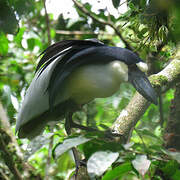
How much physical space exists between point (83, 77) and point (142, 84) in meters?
0.32

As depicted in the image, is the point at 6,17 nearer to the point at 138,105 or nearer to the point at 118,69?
the point at 118,69

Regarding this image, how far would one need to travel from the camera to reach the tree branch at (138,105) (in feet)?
4.70

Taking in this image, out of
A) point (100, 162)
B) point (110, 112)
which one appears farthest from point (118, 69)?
point (100, 162)

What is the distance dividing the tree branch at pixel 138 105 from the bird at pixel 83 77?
149 mm

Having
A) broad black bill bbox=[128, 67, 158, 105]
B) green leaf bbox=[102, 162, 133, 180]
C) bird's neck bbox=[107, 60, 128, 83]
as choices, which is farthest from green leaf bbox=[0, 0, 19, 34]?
green leaf bbox=[102, 162, 133, 180]

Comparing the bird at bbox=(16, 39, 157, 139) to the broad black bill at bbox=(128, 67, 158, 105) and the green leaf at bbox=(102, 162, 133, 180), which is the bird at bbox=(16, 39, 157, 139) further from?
the green leaf at bbox=(102, 162, 133, 180)

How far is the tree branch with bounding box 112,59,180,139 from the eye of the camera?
4.70 ft

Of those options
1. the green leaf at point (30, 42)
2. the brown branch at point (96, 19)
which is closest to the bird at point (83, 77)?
the brown branch at point (96, 19)

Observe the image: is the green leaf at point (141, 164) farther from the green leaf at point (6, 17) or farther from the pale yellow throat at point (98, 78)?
the green leaf at point (6, 17)

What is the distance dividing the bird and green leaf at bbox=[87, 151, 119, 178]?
2.07 feet

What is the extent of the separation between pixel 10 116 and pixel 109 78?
25.0 inches

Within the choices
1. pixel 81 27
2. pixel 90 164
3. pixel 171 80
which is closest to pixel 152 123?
pixel 171 80

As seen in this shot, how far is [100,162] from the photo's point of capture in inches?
29.5

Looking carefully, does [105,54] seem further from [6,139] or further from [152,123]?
[152,123]
